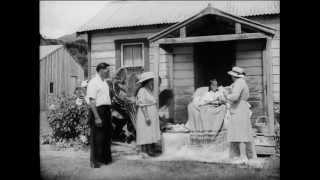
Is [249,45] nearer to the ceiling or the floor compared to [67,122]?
nearer to the ceiling

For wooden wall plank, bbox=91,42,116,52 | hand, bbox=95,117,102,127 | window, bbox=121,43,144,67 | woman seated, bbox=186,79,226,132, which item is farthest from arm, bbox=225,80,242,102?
wooden wall plank, bbox=91,42,116,52

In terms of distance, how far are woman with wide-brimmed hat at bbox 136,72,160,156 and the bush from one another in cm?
88

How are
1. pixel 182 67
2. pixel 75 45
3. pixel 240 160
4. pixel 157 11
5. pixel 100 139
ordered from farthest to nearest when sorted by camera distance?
pixel 157 11
pixel 182 67
pixel 75 45
pixel 100 139
pixel 240 160

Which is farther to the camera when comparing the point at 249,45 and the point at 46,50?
the point at 249,45

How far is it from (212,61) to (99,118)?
7.91 feet

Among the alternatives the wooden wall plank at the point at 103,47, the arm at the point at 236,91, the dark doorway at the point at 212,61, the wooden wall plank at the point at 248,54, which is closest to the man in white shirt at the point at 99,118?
the wooden wall plank at the point at 103,47

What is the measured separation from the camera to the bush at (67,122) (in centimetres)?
654

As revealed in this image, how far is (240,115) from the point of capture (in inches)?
236

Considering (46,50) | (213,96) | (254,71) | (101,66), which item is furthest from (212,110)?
(46,50)

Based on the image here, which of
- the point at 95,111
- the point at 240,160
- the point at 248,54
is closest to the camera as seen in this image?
the point at 240,160

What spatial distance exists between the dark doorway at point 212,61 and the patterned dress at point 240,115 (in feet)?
2.41

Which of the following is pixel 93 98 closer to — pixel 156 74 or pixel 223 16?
pixel 156 74

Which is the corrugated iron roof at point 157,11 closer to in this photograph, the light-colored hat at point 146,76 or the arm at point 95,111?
the light-colored hat at point 146,76
